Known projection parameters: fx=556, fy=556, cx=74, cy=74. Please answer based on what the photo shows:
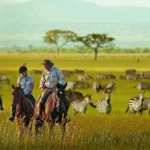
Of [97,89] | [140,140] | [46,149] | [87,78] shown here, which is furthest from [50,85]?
[87,78]

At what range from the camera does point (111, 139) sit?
15.2 meters

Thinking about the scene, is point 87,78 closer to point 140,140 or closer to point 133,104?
point 133,104

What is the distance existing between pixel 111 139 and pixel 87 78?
103 ft

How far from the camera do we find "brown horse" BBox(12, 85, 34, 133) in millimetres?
14422

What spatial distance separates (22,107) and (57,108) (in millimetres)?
Answer: 1123

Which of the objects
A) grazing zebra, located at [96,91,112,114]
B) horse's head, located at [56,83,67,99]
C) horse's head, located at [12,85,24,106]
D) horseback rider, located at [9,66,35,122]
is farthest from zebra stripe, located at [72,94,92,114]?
horse's head, located at [56,83,67,99]

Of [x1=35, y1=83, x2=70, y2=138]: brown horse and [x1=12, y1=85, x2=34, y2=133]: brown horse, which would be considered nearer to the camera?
[x1=35, y1=83, x2=70, y2=138]: brown horse

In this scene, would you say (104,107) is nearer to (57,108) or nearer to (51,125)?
(51,125)

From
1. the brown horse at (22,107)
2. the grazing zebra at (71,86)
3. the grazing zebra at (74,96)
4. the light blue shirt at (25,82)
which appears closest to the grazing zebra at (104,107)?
the grazing zebra at (74,96)

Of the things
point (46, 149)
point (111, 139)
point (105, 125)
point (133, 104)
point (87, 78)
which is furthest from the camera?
point (87, 78)

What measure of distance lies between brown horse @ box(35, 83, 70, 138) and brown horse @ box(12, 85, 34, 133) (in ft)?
0.89

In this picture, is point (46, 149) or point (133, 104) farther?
point (133, 104)

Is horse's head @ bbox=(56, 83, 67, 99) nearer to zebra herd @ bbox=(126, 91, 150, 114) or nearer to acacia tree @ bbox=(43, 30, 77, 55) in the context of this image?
zebra herd @ bbox=(126, 91, 150, 114)

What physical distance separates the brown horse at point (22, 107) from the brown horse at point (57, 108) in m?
0.27
